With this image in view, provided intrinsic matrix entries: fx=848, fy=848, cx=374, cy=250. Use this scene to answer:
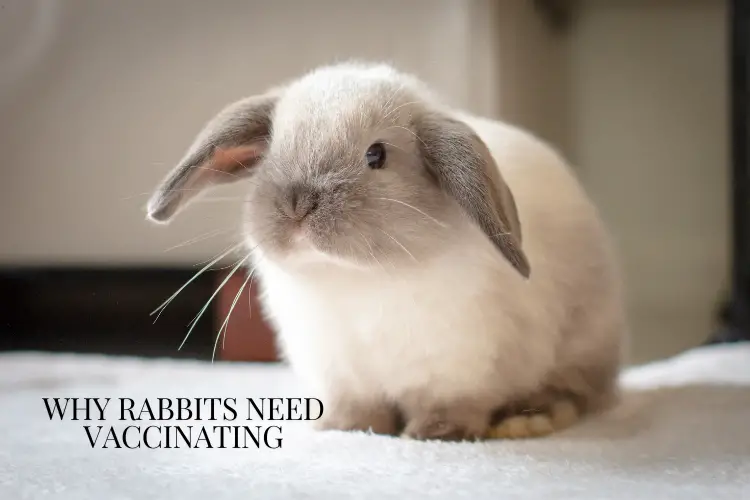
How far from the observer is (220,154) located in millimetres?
983

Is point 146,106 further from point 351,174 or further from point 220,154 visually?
point 351,174

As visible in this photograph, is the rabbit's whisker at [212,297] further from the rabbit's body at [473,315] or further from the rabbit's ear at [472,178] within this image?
the rabbit's ear at [472,178]

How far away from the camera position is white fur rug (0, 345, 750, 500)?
0.72 meters

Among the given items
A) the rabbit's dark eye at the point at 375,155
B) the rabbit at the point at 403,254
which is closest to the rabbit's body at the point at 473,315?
the rabbit at the point at 403,254

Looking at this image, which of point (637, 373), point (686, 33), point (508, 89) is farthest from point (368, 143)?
point (686, 33)

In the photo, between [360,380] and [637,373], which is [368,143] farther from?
[637,373]

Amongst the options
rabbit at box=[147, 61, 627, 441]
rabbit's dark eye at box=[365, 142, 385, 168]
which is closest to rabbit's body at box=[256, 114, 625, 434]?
rabbit at box=[147, 61, 627, 441]

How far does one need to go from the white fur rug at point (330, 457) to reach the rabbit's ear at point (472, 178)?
21 cm

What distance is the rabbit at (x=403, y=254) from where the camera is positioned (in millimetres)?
867

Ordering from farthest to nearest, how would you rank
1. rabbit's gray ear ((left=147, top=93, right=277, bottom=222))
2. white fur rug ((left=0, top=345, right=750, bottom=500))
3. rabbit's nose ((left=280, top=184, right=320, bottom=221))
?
rabbit's gray ear ((left=147, top=93, right=277, bottom=222)) → rabbit's nose ((left=280, top=184, right=320, bottom=221)) → white fur rug ((left=0, top=345, right=750, bottom=500))

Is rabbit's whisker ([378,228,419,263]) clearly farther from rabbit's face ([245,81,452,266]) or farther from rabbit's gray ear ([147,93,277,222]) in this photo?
rabbit's gray ear ([147,93,277,222])

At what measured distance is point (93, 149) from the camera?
0.98 m

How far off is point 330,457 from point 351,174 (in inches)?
11.2

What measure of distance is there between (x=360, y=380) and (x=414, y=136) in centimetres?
29
